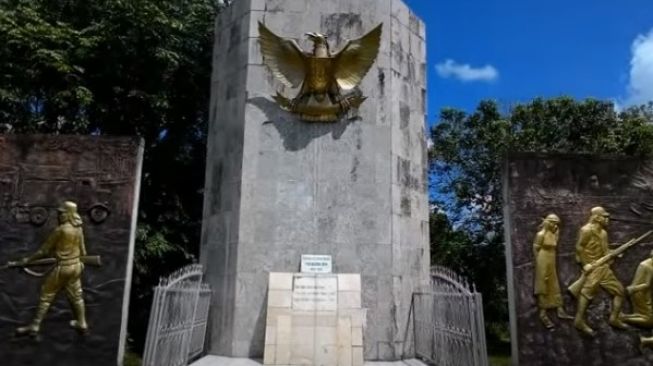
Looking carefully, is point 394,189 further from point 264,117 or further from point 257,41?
point 257,41

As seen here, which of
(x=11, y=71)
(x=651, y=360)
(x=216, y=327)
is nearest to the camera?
(x=651, y=360)

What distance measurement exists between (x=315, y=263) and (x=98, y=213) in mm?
4091

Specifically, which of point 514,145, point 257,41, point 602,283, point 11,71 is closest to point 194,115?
point 11,71

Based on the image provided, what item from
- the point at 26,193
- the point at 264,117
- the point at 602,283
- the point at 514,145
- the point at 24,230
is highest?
the point at 514,145

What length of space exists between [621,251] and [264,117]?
691 centimetres

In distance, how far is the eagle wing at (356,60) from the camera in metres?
11.6

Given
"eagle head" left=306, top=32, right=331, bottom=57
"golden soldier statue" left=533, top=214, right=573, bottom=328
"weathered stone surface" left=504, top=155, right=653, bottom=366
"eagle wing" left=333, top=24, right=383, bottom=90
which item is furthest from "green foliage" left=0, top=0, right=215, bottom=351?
"golden soldier statue" left=533, top=214, right=573, bottom=328

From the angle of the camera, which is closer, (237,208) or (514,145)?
(237,208)

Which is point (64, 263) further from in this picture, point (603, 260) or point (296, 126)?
point (603, 260)

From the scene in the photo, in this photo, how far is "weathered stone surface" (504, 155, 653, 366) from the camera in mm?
8844

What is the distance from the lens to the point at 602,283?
29.3ft

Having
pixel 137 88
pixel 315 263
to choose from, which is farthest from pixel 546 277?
pixel 137 88

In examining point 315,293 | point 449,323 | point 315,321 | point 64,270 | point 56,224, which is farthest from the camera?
point 315,293

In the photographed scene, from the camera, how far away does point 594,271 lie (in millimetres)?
8945
